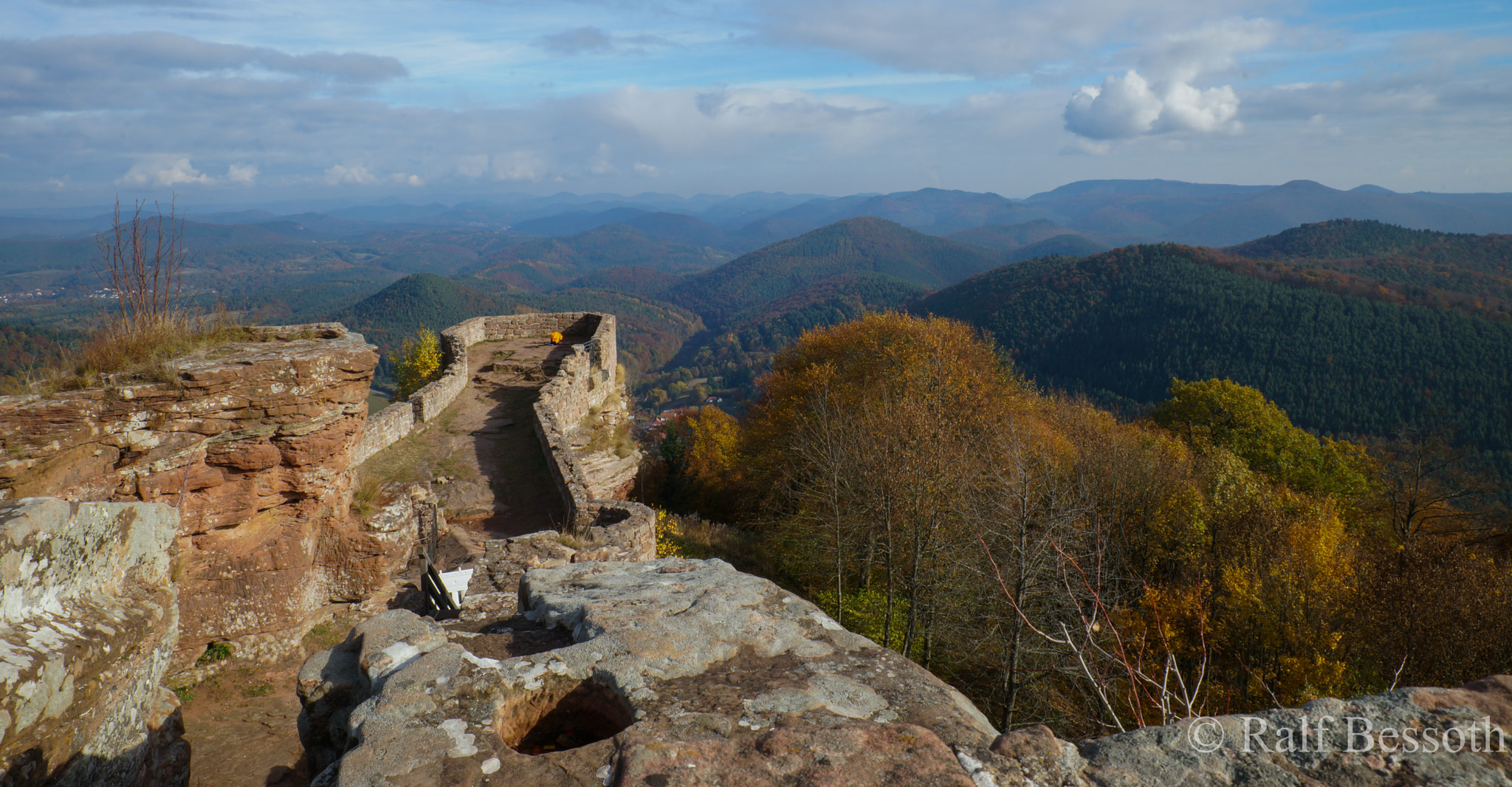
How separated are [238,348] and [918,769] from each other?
8.14 m

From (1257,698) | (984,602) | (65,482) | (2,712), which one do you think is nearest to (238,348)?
(65,482)

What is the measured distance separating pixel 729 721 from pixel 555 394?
48.3 feet

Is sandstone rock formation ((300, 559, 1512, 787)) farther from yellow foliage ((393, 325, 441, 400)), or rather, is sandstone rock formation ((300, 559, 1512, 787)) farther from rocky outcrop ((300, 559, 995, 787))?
yellow foliage ((393, 325, 441, 400))

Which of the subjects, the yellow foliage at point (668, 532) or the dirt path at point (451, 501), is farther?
the yellow foliage at point (668, 532)

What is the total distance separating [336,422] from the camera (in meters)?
7.35

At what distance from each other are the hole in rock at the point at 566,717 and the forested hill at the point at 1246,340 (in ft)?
273

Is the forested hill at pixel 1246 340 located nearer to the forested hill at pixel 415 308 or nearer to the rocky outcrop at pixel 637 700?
the rocky outcrop at pixel 637 700

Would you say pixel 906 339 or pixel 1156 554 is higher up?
pixel 906 339

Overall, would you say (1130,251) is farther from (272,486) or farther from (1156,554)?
(272,486)

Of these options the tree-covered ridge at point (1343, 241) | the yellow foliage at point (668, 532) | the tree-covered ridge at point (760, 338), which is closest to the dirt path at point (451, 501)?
the yellow foliage at point (668, 532)

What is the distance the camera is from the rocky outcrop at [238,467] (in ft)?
19.2

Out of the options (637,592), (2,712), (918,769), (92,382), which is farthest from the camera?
(92,382)

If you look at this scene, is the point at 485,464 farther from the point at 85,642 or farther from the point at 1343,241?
the point at 1343,241

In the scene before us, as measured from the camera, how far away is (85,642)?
10.7ft
